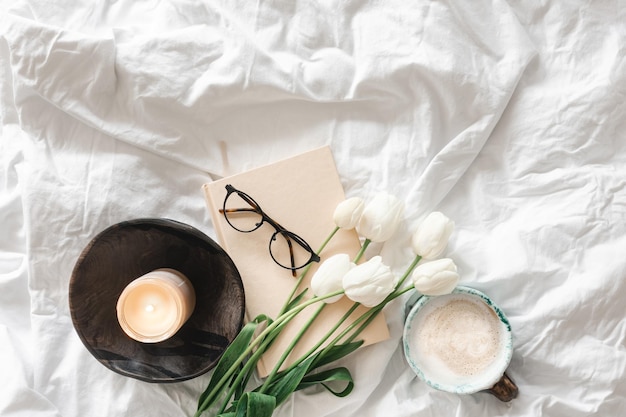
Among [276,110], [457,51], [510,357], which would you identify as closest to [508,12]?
[457,51]

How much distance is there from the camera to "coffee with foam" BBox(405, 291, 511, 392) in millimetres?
773

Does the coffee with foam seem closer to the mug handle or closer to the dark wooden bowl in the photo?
the mug handle

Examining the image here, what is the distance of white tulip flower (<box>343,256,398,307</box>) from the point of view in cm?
72

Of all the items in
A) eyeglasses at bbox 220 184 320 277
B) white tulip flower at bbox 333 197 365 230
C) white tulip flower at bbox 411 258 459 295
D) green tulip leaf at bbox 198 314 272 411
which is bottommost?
green tulip leaf at bbox 198 314 272 411

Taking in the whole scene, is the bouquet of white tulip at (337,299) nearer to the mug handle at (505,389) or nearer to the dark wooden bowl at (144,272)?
the dark wooden bowl at (144,272)

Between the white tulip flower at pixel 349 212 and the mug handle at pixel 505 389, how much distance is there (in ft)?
0.92

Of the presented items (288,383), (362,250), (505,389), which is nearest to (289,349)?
(288,383)

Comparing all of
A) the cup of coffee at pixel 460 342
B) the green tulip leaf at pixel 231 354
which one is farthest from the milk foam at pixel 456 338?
the green tulip leaf at pixel 231 354

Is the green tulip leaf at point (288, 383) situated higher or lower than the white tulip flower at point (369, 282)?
lower

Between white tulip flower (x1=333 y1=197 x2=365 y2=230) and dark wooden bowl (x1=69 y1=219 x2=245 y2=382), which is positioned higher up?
white tulip flower (x1=333 y1=197 x2=365 y2=230)

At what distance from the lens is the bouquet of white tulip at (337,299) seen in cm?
72

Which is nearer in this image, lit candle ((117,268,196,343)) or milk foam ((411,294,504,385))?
lit candle ((117,268,196,343))

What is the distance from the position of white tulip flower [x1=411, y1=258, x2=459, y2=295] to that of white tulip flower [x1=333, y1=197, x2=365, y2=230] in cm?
10

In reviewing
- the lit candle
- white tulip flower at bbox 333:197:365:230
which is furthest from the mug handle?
the lit candle
